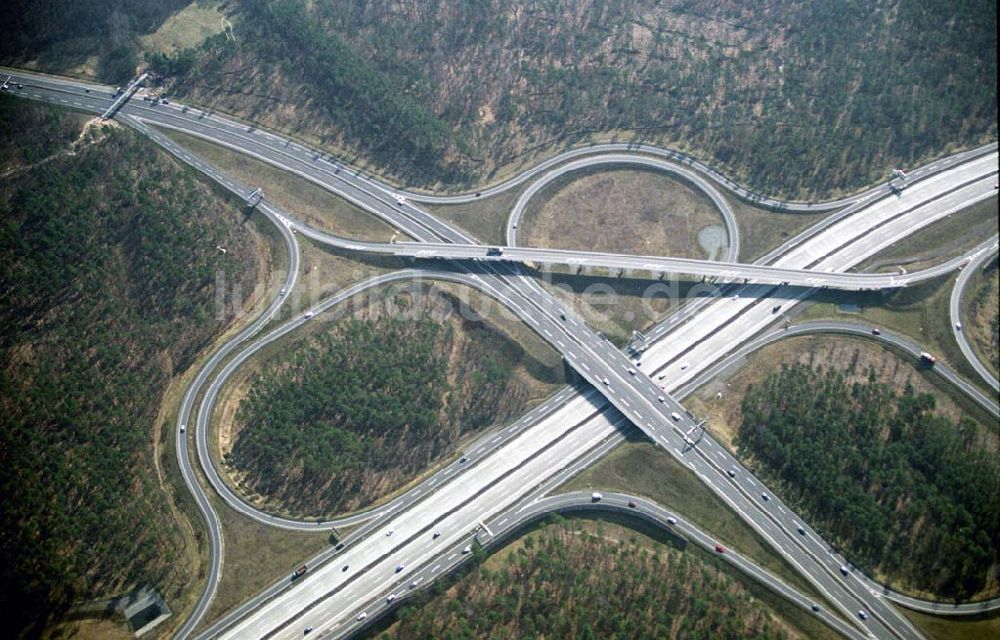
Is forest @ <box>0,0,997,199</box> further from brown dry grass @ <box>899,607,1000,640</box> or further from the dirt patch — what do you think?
brown dry grass @ <box>899,607,1000,640</box>

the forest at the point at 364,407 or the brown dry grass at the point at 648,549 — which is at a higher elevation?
the forest at the point at 364,407

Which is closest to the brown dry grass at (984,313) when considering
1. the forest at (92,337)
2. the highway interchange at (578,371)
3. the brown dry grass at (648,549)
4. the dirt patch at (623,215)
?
the highway interchange at (578,371)

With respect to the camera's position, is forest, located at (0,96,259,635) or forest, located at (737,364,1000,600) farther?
forest, located at (0,96,259,635)

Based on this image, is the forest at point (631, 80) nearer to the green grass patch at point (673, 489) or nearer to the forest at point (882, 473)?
the forest at point (882, 473)

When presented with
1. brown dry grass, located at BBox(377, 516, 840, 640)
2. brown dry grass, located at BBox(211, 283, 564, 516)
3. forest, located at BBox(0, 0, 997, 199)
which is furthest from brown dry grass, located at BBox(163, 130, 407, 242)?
brown dry grass, located at BBox(377, 516, 840, 640)

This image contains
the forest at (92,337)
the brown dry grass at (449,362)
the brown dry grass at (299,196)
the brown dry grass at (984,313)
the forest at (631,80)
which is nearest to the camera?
the forest at (92,337)

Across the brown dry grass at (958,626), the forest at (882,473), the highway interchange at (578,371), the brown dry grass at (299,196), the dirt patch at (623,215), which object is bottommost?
the brown dry grass at (958,626)

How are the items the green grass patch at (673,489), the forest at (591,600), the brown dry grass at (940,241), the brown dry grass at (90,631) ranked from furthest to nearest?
the brown dry grass at (940,241) → the green grass patch at (673,489) → the brown dry grass at (90,631) → the forest at (591,600)
